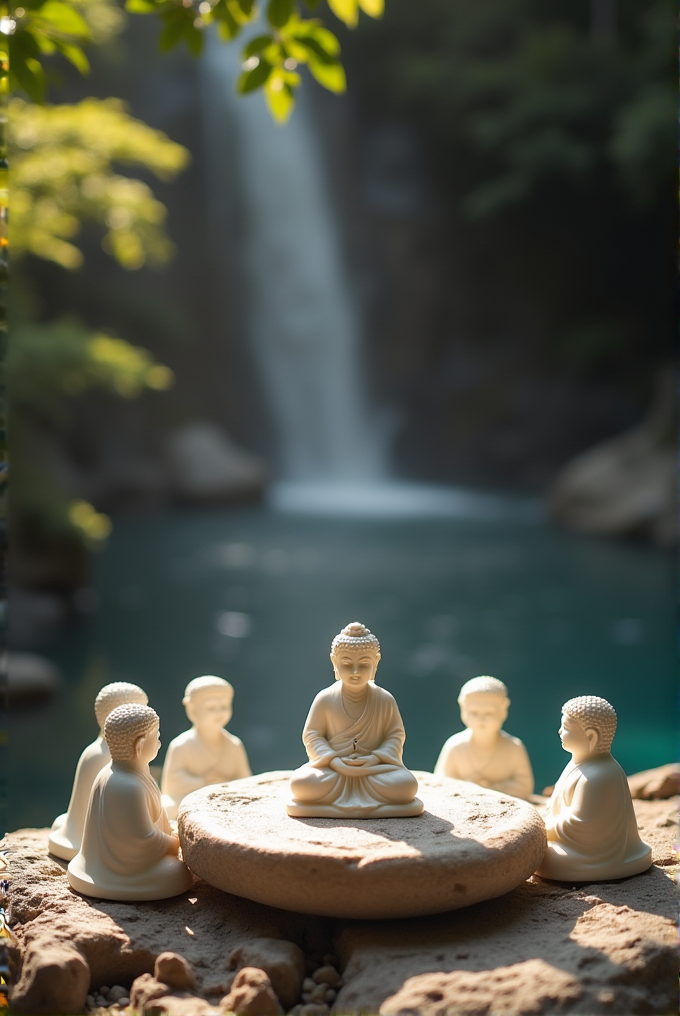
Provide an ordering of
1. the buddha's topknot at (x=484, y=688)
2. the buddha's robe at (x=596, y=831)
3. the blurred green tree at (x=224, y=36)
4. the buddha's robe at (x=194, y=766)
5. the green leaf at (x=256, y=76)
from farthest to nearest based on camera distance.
Answer: the buddha's robe at (x=194, y=766) → the buddha's topknot at (x=484, y=688) → the green leaf at (x=256, y=76) → the buddha's robe at (x=596, y=831) → the blurred green tree at (x=224, y=36)

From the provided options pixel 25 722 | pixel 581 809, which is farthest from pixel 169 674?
pixel 581 809

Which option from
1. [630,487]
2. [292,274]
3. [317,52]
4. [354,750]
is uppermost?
[292,274]

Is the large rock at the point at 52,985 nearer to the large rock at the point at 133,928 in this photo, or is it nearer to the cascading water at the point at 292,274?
the large rock at the point at 133,928

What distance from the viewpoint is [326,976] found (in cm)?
320

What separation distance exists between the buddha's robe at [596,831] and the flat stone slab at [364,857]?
144 mm

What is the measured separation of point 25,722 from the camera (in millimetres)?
8219

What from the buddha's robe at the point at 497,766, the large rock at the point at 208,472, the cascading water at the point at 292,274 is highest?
the cascading water at the point at 292,274

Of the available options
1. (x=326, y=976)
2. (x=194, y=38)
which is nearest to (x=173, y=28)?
(x=194, y=38)

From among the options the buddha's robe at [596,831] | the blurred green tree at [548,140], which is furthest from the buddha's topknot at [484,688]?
the blurred green tree at [548,140]

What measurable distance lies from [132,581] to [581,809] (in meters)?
10.9

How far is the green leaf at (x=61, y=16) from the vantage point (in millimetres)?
3260

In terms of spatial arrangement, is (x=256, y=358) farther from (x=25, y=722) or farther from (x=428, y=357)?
(x=25, y=722)

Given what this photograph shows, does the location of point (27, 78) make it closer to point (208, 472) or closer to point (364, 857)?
point (364, 857)

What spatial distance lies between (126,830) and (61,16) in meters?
2.78
